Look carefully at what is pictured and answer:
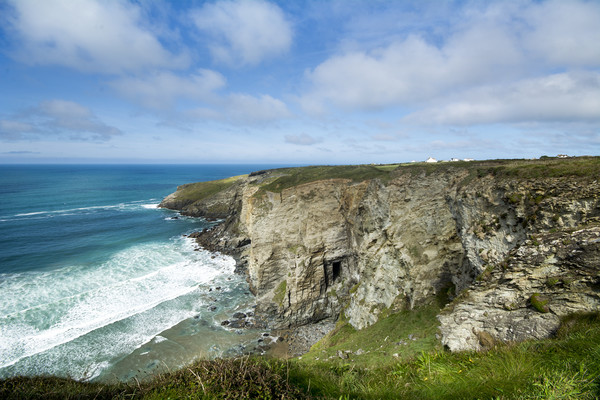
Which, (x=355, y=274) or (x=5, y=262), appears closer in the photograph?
(x=355, y=274)

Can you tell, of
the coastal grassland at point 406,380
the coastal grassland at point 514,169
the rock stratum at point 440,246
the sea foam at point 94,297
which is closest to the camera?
the coastal grassland at point 406,380

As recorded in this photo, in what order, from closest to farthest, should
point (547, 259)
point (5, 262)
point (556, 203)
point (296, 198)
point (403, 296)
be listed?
1. point (547, 259)
2. point (556, 203)
3. point (403, 296)
4. point (296, 198)
5. point (5, 262)

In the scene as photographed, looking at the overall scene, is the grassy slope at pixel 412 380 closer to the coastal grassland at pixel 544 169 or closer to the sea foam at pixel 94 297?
the coastal grassland at pixel 544 169

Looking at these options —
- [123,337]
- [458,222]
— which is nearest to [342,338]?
[458,222]

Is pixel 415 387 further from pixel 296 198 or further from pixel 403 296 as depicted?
pixel 296 198

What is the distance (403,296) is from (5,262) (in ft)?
213

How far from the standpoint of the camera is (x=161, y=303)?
35.7 m

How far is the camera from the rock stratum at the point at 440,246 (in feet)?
37.7

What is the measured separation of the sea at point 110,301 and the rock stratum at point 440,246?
20.6 ft

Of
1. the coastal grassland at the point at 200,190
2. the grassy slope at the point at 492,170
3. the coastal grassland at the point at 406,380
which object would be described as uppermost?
the grassy slope at the point at 492,170

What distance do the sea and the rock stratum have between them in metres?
6.29

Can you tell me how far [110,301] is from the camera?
35.6 metres

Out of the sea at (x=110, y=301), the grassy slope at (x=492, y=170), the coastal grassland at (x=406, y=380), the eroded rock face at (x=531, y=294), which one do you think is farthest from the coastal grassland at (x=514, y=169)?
the sea at (x=110, y=301)

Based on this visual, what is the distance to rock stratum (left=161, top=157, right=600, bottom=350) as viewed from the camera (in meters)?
11.5
